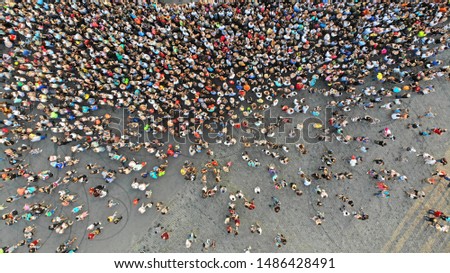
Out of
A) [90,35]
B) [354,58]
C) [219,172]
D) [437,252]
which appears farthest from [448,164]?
[90,35]

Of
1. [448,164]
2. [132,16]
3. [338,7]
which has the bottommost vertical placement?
[448,164]

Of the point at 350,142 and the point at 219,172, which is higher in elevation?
the point at 350,142

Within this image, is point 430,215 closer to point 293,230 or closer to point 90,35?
point 293,230

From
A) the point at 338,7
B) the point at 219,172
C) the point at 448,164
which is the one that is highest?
the point at 338,7

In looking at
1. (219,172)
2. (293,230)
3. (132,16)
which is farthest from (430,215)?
(132,16)

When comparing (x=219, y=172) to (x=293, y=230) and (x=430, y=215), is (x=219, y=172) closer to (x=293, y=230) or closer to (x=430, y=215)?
(x=293, y=230)

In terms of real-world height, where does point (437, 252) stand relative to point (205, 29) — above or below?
below
